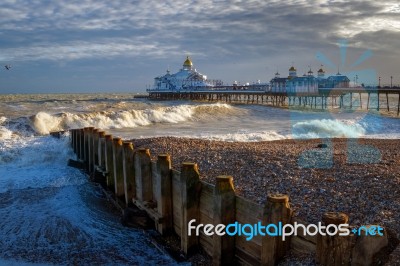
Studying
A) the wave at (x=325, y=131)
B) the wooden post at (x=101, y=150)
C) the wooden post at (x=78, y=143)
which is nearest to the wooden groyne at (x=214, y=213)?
the wooden post at (x=101, y=150)

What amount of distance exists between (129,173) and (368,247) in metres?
6.20

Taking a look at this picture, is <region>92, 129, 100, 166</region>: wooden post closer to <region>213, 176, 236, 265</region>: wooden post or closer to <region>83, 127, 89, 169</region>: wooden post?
<region>83, 127, 89, 169</region>: wooden post

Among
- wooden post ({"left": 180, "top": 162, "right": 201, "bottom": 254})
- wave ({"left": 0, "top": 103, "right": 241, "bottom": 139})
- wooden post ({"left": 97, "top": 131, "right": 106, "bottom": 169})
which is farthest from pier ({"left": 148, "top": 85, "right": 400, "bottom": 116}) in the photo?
wooden post ({"left": 180, "top": 162, "right": 201, "bottom": 254})

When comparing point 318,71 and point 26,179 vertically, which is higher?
point 318,71

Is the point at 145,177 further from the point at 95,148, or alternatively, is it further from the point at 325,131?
A: the point at 325,131

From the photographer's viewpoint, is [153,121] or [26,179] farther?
[153,121]

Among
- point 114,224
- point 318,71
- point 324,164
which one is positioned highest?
point 318,71

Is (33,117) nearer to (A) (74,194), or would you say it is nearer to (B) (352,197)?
(A) (74,194)

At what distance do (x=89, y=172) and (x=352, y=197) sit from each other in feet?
31.3

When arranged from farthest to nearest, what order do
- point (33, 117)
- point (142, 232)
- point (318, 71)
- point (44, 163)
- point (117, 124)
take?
point (318, 71), point (117, 124), point (33, 117), point (44, 163), point (142, 232)

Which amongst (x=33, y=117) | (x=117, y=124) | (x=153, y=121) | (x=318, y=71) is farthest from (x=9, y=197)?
(x=318, y=71)

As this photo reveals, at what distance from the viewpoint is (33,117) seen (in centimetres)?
2952

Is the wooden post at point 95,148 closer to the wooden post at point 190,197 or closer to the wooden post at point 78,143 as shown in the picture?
the wooden post at point 78,143

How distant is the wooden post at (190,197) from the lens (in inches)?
236
